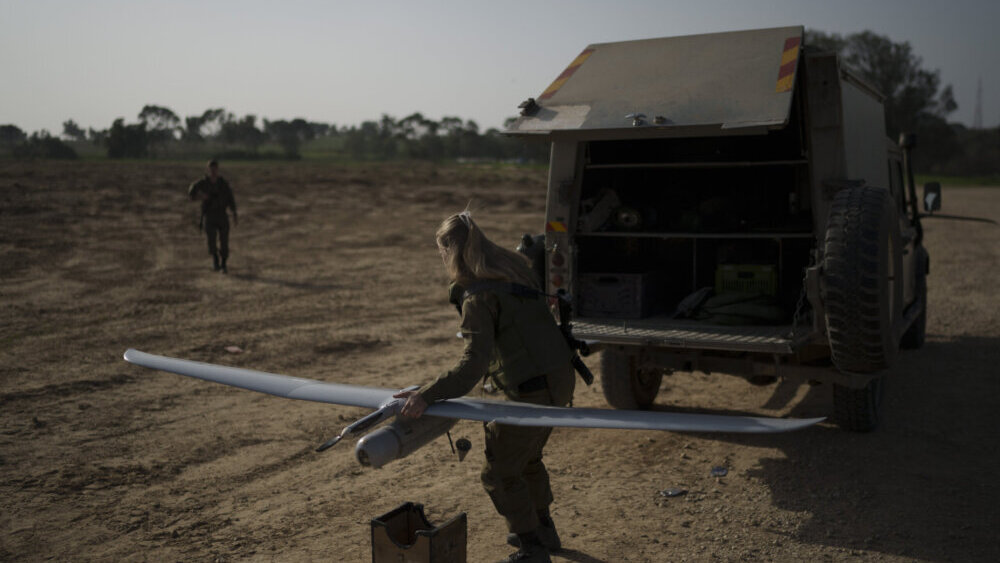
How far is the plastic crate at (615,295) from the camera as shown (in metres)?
6.34

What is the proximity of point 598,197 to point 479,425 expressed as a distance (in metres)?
2.20

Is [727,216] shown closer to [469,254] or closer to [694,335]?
[694,335]

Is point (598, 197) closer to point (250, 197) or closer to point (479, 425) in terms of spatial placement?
point (479, 425)

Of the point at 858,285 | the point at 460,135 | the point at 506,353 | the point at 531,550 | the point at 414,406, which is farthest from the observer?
the point at 460,135

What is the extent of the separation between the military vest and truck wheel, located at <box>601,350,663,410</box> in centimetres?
249

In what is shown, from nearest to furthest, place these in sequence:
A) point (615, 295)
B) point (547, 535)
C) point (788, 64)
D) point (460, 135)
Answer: point (547, 535), point (788, 64), point (615, 295), point (460, 135)

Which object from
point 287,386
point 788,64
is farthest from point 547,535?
point 788,64

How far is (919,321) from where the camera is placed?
8.43 m

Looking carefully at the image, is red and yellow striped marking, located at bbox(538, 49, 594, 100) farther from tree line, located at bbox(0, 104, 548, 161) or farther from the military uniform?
tree line, located at bbox(0, 104, 548, 161)

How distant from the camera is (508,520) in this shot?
3814 millimetres

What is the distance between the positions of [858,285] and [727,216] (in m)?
2.20

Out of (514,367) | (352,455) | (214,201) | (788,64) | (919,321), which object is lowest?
(352,455)

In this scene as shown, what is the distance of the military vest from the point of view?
141 inches

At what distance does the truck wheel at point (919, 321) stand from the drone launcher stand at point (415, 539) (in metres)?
6.15
